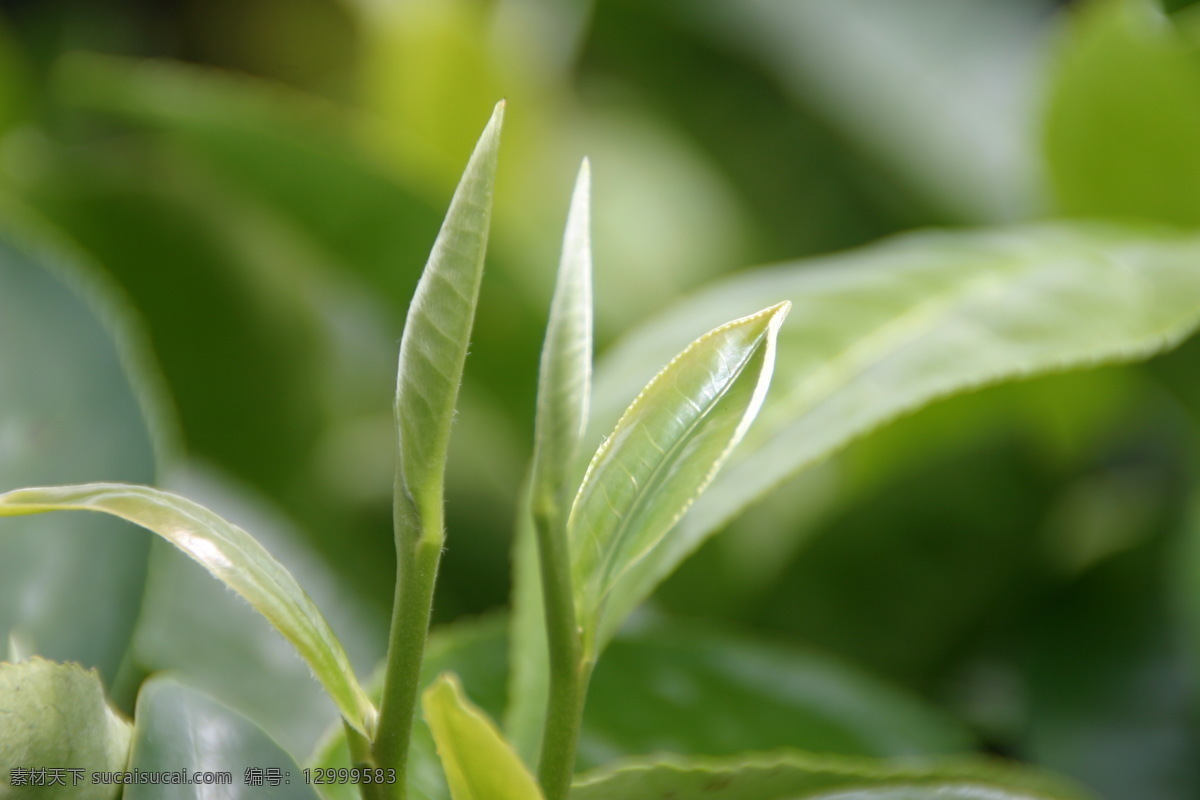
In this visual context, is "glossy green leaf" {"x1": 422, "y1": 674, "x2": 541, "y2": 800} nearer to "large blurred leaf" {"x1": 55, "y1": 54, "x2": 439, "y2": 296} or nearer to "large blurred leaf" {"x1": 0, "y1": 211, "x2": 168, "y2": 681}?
"large blurred leaf" {"x1": 0, "y1": 211, "x2": 168, "y2": 681}

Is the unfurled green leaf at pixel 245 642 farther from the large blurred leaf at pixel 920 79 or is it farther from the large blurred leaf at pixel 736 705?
the large blurred leaf at pixel 920 79

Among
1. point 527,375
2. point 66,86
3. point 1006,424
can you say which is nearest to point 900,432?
point 1006,424

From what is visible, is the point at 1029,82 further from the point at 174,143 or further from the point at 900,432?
the point at 174,143

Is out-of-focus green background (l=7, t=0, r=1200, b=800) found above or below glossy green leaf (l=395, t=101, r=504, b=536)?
above

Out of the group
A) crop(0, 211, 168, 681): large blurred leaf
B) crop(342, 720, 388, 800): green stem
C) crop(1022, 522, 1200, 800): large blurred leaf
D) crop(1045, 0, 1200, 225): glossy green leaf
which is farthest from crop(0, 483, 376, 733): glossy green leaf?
crop(1045, 0, 1200, 225): glossy green leaf

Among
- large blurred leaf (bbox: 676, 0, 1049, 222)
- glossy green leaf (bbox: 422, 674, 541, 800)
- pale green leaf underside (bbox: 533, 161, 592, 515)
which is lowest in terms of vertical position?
glossy green leaf (bbox: 422, 674, 541, 800)
